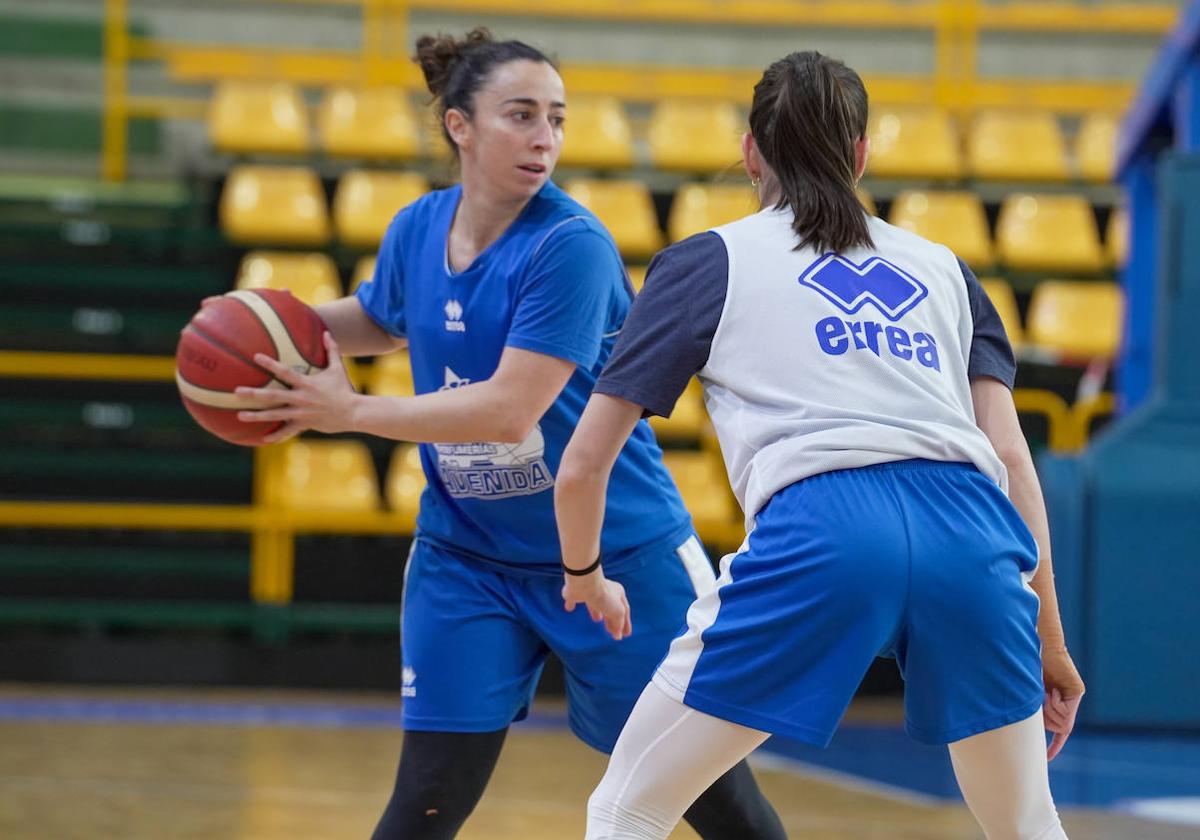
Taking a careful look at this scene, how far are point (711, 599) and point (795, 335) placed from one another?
36 cm

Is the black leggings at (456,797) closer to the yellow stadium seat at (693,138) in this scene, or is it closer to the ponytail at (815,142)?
the ponytail at (815,142)

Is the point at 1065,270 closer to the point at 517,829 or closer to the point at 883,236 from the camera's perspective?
the point at 517,829

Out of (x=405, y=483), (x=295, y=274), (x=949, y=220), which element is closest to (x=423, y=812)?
(x=405, y=483)

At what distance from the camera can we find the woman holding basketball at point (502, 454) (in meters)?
2.79

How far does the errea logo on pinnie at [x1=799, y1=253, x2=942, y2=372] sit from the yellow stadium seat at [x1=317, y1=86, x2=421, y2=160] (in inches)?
329

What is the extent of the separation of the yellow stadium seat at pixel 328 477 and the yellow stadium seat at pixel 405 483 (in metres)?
0.13

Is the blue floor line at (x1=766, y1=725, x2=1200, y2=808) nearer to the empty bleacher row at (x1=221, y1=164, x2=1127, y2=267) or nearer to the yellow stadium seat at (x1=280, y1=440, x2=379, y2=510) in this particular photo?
the yellow stadium seat at (x1=280, y1=440, x2=379, y2=510)

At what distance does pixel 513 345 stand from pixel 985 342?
2.58 ft

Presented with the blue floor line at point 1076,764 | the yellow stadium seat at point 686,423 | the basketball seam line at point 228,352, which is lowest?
the blue floor line at point 1076,764

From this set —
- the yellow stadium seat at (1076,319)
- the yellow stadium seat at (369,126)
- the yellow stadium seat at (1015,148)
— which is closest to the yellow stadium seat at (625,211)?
the yellow stadium seat at (369,126)

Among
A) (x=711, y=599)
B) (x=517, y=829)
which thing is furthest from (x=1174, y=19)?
(x=711, y=599)

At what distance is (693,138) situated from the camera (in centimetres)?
1075

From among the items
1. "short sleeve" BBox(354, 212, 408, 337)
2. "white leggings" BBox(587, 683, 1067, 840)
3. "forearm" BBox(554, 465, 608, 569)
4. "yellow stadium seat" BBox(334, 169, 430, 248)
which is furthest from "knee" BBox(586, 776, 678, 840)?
"yellow stadium seat" BBox(334, 169, 430, 248)

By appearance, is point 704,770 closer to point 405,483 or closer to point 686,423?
point 405,483
